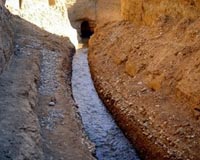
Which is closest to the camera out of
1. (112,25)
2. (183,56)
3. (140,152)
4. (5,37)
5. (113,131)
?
(140,152)

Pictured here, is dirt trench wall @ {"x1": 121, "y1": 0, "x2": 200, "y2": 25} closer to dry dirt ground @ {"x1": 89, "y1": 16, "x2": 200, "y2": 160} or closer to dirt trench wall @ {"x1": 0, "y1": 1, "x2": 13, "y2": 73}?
dry dirt ground @ {"x1": 89, "y1": 16, "x2": 200, "y2": 160}

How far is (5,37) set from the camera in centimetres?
1315

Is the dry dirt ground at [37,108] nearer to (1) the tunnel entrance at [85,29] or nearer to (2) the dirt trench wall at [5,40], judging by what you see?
(2) the dirt trench wall at [5,40]

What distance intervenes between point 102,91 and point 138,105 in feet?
7.20

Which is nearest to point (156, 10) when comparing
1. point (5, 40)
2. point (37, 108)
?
point (5, 40)

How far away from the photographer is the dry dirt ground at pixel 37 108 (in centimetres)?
831

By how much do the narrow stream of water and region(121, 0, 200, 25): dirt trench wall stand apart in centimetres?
305

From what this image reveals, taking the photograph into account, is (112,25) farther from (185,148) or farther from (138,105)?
(185,148)

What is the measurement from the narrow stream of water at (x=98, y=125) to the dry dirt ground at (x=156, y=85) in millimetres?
230

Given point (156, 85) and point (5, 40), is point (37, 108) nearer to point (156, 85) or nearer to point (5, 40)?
point (5, 40)

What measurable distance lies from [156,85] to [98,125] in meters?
1.99

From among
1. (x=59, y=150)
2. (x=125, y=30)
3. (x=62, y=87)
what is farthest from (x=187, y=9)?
(x=59, y=150)

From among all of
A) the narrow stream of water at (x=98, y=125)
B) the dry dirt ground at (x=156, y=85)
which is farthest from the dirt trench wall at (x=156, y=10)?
the narrow stream of water at (x=98, y=125)

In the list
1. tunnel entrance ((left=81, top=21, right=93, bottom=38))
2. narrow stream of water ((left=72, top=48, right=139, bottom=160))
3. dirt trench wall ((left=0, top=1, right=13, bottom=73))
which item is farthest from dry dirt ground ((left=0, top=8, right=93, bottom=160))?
tunnel entrance ((left=81, top=21, right=93, bottom=38))
